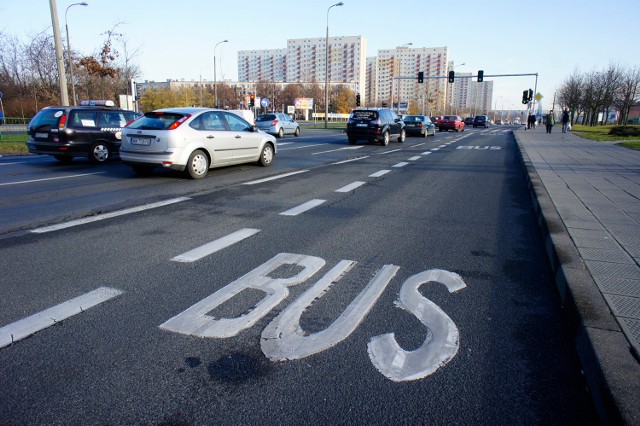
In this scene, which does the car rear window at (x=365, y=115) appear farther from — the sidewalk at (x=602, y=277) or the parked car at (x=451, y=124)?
the parked car at (x=451, y=124)

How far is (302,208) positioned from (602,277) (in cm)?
437

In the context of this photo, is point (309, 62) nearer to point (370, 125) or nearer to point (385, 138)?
point (385, 138)

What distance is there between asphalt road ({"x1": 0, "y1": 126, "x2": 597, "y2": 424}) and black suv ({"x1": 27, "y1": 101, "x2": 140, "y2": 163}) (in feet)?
21.9

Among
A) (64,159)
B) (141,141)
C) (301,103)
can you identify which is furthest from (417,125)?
(301,103)

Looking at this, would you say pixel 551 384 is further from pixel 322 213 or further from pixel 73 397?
pixel 322 213

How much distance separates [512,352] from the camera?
2.87 m

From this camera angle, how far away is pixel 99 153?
13492 millimetres

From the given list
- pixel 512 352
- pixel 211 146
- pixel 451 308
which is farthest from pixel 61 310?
pixel 211 146

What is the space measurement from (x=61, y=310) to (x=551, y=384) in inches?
130

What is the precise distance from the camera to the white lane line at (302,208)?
682cm

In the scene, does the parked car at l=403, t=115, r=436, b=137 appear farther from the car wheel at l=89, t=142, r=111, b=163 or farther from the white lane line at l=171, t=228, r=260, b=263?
the white lane line at l=171, t=228, r=260, b=263

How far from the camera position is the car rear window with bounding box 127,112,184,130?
33.0 feet

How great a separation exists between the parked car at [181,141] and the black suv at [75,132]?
2.79 meters

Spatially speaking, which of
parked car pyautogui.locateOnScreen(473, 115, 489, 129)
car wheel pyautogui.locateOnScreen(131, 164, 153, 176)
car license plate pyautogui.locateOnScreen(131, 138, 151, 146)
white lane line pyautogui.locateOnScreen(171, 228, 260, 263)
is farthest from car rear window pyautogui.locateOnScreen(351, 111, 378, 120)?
parked car pyautogui.locateOnScreen(473, 115, 489, 129)
